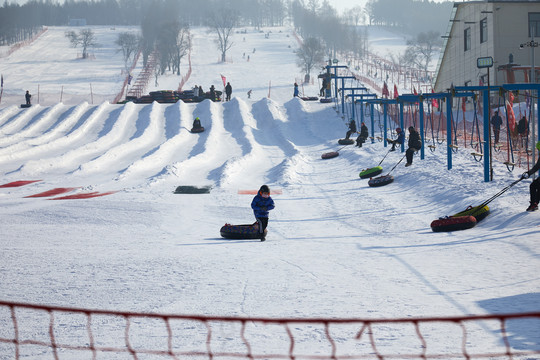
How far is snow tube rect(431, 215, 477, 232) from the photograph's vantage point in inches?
494

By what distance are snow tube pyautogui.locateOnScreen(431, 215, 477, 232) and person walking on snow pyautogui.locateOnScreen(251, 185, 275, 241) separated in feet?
11.3

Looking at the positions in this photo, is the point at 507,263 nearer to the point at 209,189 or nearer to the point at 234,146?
the point at 209,189

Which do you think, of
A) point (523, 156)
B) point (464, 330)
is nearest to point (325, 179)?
point (523, 156)

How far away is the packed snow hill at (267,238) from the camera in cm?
760

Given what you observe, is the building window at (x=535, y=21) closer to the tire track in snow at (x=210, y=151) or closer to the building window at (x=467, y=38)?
the building window at (x=467, y=38)

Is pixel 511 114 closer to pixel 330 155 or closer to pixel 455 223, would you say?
pixel 455 223

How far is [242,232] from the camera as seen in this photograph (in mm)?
12828

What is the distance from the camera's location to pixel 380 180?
20.0 metres

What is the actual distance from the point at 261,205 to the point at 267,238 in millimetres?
1065

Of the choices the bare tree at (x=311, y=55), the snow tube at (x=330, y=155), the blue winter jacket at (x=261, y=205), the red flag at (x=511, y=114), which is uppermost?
the bare tree at (x=311, y=55)

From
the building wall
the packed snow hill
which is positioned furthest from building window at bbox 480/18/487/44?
the packed snow hill

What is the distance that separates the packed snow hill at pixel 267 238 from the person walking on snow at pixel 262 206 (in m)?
0.53

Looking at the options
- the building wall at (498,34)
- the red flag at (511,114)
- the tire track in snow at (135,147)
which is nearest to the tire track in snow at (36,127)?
the tire track in snow at (135,147)

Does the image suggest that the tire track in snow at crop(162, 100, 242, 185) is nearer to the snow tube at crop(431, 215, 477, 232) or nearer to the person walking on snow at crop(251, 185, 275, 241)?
the person walking on snow at crop(251, 185, 275, 241)
